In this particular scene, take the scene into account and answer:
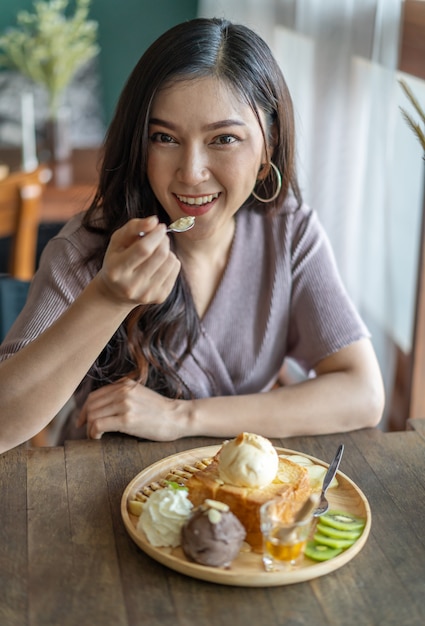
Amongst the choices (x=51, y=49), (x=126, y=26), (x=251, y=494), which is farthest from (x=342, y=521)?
(x=126, y=26)

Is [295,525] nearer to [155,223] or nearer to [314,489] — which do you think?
[314,489]

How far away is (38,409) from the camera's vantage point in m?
1.38

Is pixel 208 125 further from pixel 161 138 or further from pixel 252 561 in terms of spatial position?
pixel 252 561

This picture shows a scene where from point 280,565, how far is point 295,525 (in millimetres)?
72

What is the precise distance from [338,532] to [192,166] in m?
0.68

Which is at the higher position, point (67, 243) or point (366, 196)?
point (67, 243)

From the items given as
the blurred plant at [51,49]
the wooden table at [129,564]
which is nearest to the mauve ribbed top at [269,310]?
the wooden table at [129,564]

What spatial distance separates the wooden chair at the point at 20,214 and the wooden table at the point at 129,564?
1.43 meters

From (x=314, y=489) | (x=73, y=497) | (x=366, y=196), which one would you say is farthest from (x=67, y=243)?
(x=366, y=196)

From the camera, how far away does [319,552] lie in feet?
3.83

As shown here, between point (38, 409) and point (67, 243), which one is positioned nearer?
point (38, 409)

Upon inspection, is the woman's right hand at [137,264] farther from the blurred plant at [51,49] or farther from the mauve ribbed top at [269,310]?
the blurred plant at [51,49]

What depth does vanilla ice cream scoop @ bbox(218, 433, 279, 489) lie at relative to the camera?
1.22 meters

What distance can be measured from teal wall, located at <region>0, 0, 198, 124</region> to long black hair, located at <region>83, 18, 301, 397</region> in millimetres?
2958
